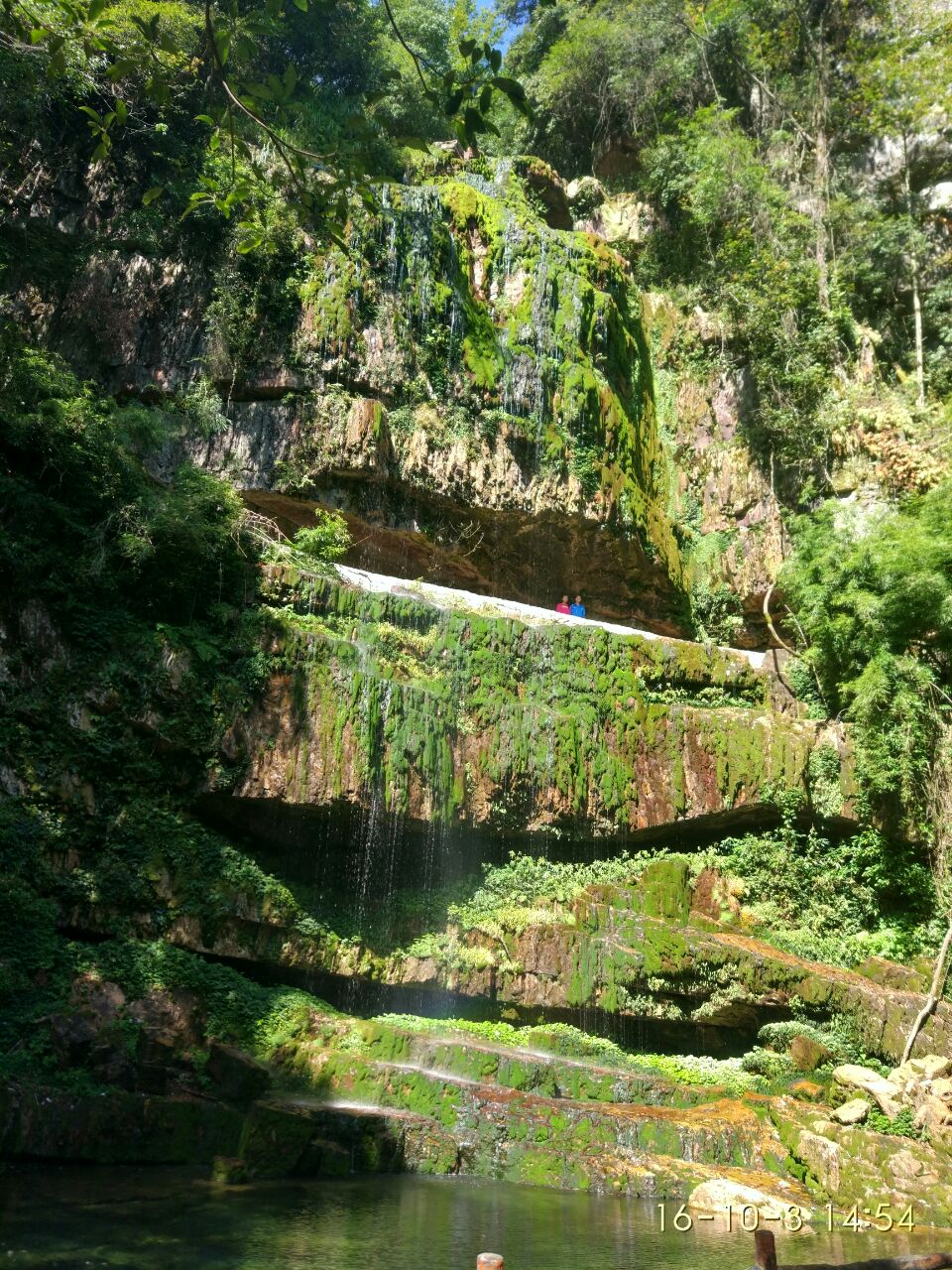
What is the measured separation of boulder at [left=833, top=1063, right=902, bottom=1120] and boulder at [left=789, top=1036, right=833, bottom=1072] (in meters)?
0.45

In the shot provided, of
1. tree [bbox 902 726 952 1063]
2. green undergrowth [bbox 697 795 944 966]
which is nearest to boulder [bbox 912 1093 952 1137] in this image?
green undergrowth [bbox 697 795 944 966]

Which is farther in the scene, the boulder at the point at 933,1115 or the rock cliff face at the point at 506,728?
the rock cliff face at the point at 506,728

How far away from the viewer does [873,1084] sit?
426 inches

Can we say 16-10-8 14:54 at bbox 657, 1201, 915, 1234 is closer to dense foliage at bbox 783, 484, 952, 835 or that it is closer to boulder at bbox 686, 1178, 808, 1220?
boulder at bbox 686, 1178, 808, 1220

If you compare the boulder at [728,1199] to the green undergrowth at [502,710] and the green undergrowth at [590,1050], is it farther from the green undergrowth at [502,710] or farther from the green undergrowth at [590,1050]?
the green undergrowth at [502,710]

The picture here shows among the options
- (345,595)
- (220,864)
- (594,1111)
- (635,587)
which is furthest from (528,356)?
(594,1111)

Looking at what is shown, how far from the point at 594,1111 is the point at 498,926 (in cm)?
384

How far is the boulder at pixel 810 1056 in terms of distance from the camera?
12078mm

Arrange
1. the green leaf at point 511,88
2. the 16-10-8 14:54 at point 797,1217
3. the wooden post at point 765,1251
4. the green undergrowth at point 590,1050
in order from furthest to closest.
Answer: the green undergrowth at point 590,1050 < the 16-10-8 14:54 at point 797,1217 < the wooden post at point 765,1251 < the green leaf at point 511,88

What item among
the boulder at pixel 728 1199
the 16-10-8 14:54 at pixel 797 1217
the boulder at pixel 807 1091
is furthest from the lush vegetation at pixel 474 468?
the boulder at pixel 728 1199

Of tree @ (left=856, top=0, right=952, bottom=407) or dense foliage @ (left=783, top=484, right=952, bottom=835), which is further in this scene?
tree @ (left=856, top=0, right=952, bottom=407)

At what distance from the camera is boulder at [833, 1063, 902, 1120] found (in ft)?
34.3

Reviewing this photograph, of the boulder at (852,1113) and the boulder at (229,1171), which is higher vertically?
the boulder at (852,1113)

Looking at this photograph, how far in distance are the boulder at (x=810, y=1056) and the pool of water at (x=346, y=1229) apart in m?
3.69
